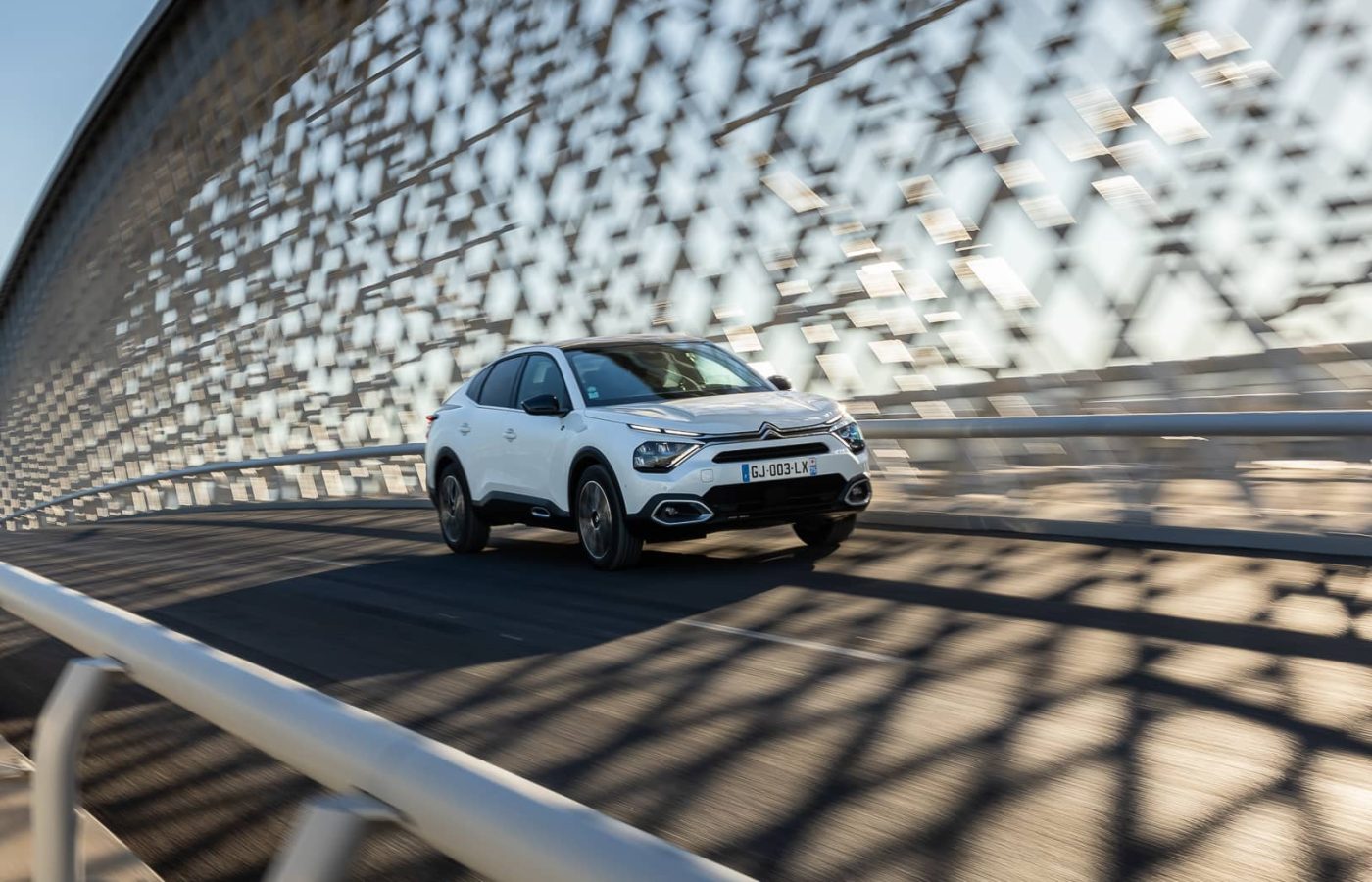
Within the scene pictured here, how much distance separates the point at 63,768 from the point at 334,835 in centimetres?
163

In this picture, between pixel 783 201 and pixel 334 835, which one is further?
pixel 783 201

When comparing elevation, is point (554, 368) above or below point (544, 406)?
above

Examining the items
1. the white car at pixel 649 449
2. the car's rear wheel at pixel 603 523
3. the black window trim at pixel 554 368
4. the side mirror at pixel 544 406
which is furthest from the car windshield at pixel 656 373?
the car's rear wheel at pixel 603 523

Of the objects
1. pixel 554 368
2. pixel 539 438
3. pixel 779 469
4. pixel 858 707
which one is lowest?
pixel 858 707

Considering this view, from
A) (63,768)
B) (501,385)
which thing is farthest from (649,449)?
(63,768)

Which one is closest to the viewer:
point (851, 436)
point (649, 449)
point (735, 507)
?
point (735, 507)

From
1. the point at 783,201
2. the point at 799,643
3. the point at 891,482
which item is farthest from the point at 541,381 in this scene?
the point at 783,201

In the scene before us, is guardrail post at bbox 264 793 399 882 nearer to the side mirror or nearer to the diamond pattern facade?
the side mirror

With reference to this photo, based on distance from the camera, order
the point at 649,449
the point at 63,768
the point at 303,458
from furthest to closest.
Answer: the point at 303,458, the point at 649,449, the point at 63,768

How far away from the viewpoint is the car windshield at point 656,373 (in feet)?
34.9

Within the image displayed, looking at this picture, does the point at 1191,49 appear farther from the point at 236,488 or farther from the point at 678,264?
the point at 236,488

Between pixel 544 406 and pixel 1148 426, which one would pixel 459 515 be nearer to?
pixel 544 406

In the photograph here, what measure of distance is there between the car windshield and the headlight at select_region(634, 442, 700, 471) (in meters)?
0.89

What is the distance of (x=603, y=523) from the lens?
33.3ft
